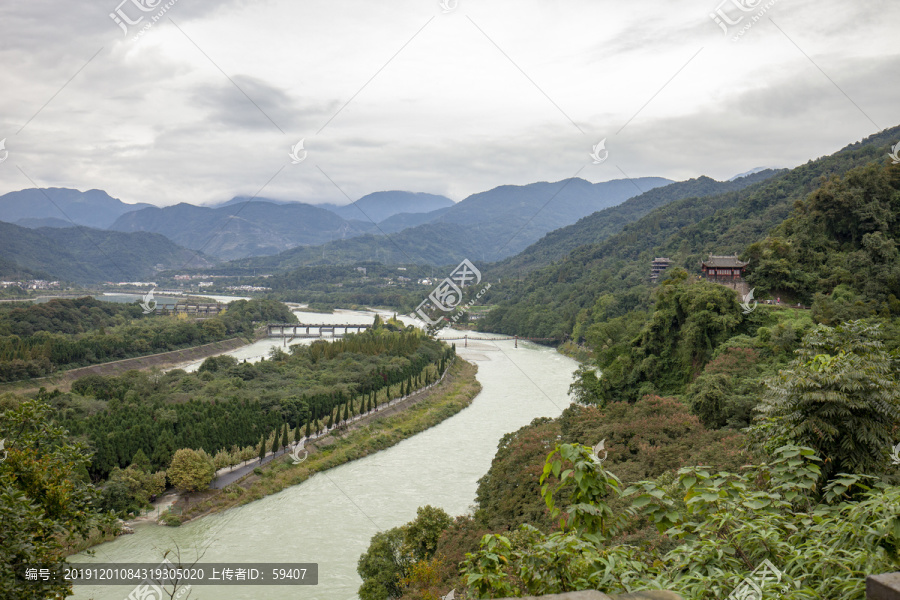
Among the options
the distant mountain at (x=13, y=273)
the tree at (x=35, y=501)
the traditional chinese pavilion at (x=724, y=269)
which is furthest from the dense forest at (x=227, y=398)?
the distant mountain at (x=13, y=273)

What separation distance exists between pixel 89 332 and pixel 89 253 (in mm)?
85207

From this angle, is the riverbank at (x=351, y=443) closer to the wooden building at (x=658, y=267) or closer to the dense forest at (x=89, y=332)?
the dense forest at (x=89, y=332)

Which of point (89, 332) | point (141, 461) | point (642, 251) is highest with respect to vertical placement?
point (642, 251)

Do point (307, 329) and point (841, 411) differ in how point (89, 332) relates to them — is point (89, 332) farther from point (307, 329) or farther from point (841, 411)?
point (841, 411)

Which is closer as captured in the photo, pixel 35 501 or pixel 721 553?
pixel 721 553

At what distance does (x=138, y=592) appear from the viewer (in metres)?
12.2

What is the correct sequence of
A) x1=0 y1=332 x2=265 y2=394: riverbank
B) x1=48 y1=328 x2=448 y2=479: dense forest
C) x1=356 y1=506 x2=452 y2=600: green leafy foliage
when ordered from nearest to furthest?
x1=356 y1=506 x2=452 y2=600: green leafy foliage
x1=48 y1=328 x2=448 y2=479: dense forest
x1=0 y1=332 x2=265 y2=394: riverbank

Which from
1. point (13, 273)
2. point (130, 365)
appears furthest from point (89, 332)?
point (13, 273)

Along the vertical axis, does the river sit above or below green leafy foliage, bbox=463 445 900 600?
below

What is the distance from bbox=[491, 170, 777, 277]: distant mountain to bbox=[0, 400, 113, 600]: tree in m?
90.1

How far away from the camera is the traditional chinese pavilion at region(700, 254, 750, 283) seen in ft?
78.2

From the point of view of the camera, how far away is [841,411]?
4.20m

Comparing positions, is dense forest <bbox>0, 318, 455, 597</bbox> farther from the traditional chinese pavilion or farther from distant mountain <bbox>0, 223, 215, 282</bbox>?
distant mountain <bbox>0, 223, 215, 282</bbox>

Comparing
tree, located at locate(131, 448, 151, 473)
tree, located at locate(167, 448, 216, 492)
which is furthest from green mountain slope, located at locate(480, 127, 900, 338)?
tree, located at locate(131, 448, 151, 473)
